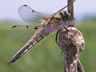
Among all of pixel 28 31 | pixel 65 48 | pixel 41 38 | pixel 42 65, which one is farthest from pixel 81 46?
pixel 42 65

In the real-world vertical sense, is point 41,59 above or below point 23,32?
below

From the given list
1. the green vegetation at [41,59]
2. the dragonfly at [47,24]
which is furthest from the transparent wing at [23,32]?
the green vegetation at [41,59]

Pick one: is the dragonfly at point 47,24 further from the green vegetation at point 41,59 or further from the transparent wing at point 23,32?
the green vegetation at point 41,59

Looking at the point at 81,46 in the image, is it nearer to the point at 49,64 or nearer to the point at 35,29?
the point at 35,29

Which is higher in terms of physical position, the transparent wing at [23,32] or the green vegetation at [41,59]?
the transparent wing at [23,32]

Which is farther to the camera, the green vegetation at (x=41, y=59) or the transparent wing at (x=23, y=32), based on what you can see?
the green vegetation at (x=41, y=59)

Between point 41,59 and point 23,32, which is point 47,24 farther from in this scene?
Answer: point 41,59

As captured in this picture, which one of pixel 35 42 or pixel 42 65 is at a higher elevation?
pixel 35 42

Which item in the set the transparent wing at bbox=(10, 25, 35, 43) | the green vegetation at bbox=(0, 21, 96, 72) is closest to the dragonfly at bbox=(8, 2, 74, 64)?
the transparent wing at bbox=(10, 25, 35, 43)

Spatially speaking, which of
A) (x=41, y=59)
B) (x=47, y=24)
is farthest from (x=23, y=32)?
(x=41, y=59)
